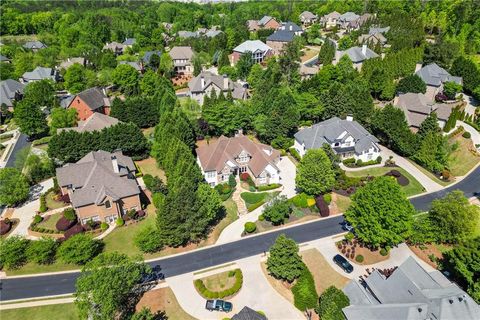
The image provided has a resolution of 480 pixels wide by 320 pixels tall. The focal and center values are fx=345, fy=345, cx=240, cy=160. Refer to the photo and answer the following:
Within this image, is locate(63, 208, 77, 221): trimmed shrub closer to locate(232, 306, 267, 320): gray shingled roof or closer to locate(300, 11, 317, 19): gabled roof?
locate(232, 306, 267, 320): gray shingled roof

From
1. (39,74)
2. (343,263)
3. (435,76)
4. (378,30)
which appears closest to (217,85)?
(435,76)

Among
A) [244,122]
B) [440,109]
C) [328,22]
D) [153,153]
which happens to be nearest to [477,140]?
[440,109]

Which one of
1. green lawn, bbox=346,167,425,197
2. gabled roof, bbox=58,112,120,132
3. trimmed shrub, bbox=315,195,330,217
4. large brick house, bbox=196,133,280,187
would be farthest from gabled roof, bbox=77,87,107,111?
green lawn, bbox=346,167,425,197

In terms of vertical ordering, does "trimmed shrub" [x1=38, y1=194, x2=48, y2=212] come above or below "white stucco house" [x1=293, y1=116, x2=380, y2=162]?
below

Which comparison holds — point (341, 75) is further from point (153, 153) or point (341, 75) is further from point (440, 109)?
point (153, 153)

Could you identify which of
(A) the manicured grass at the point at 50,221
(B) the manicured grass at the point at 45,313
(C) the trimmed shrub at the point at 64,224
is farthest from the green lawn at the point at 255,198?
(A) the manicured grass at the point at 50,221
